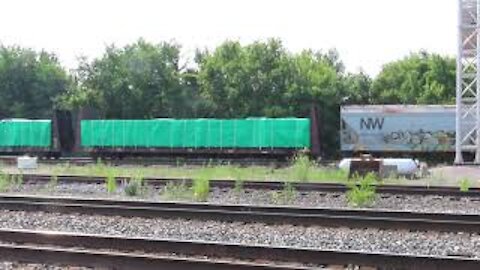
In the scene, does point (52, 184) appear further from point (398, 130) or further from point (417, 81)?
point (417, 81)

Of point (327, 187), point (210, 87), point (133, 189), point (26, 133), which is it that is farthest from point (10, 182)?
point (210, 87)

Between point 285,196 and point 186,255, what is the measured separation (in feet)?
26.1

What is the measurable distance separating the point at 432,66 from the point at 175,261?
205 ft

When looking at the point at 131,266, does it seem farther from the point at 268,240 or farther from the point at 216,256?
the point at 268,240

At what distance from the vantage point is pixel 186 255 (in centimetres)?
912

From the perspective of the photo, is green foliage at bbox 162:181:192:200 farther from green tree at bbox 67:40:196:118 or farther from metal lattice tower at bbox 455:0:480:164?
green tree at bbox 67:40:196:118

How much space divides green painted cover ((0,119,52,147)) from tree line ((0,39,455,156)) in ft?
27.8

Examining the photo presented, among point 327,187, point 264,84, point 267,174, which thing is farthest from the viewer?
point 264,84

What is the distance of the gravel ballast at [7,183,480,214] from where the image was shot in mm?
15109

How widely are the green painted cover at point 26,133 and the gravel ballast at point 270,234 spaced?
2726 centimetres

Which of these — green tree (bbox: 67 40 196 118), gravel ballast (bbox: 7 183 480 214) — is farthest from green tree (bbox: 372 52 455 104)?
gravel ballast (bbox: 7 183 480 214)

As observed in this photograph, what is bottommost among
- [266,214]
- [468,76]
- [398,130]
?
[266,214]

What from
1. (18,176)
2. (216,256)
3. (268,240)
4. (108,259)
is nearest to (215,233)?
(268,240)

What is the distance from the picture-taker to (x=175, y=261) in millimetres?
7891
